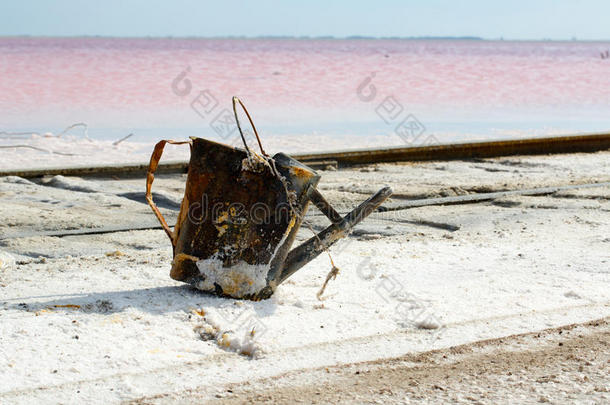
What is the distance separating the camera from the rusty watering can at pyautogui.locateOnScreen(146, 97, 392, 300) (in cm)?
330

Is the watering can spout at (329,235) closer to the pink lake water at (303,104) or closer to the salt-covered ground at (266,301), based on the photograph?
the salt-covered ground at (266,301)

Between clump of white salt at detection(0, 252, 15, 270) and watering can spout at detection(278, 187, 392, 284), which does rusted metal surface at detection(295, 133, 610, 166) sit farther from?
watering can spout at detection(278, 187, 392, 284)

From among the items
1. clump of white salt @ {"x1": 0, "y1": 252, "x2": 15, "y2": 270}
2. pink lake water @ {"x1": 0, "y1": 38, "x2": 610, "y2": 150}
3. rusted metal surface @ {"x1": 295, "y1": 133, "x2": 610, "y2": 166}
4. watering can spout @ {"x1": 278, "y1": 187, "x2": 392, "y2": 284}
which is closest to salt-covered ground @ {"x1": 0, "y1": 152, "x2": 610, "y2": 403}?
clump of white salt @ {"x1": 0, "y1": 252, "x2": 15, "y2": 270}

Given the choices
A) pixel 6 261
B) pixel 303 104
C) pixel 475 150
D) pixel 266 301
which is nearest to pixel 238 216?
pixel 266 301

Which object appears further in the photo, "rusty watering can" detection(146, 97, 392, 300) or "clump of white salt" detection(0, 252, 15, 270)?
"clump of white salt" detection(0, 252, 15, 270)

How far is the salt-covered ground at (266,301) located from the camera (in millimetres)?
2812

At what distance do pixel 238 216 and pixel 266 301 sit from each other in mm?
424

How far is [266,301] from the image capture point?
3457 millimetres

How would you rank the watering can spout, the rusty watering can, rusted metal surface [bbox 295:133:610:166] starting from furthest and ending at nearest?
rusted metal surface [bbox 295:133:610:166] → the watering can spout → the rusty watering can

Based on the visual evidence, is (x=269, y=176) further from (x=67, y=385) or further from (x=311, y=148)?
(x=311, y=148)

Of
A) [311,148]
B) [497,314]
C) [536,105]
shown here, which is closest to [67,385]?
[497,314]

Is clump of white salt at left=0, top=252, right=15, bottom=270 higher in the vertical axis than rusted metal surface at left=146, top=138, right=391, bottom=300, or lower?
lower

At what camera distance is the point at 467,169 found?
7.79 meters

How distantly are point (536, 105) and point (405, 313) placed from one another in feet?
51.5
